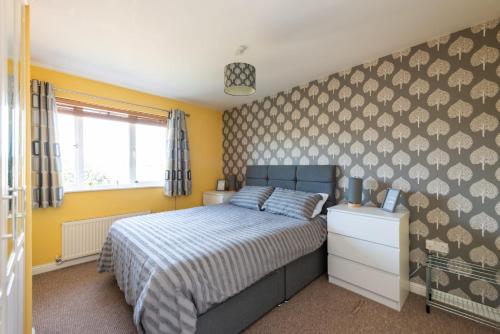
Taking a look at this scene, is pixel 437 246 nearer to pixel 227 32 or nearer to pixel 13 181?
pixel 227 32

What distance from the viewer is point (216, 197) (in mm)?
3785

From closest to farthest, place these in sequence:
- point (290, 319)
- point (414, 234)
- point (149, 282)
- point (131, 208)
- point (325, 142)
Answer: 1. point (149, 282)
2. point (290, 319)
3. point (414, 234)
4. point (325, 142)
5. point (131, 208)

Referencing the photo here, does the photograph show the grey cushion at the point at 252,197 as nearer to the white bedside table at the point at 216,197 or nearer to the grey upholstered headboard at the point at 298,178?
the grey upholstered headboard at the point at 298,178

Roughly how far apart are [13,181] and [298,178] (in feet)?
8.89

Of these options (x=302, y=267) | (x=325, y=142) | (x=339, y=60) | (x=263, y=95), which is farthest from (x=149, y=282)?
(x=263, y=95)

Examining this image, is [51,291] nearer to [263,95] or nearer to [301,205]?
[301,205]

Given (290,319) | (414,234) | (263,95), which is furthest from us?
(263,95)

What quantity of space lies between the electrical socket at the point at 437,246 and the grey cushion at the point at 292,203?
108cm

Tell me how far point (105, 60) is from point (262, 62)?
1.71 meters

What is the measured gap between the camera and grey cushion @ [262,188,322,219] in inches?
98.8

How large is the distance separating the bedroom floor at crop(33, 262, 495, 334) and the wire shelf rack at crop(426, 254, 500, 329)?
0.24 ft

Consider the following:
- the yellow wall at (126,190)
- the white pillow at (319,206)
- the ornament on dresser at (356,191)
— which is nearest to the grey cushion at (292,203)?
the white pillow at (319,206)

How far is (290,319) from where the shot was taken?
1812 mm

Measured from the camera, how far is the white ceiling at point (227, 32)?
1644mm
